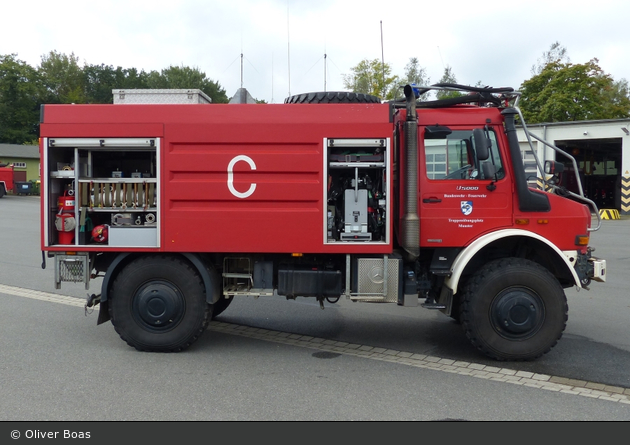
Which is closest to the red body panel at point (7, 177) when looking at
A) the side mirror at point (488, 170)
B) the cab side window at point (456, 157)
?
the cab side window at point (456, 157)

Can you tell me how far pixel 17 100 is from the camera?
2837 inches

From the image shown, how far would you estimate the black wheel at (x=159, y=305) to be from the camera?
6.53 m

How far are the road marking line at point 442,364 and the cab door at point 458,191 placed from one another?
3.99 ft

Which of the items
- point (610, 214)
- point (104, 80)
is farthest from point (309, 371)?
point (104, 80)

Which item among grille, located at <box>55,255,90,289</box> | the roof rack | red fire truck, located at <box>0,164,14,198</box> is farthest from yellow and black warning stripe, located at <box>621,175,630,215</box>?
red fire truck, located at <box>0,164,14,198</box>

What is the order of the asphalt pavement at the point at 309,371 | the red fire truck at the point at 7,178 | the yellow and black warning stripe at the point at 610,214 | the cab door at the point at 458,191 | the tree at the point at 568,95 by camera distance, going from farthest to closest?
the tree at the point at 568,95
the red fire truck at the point at 7,178
the yellow and black warning stripe at the point at 610,214
the cab door at the point at 458,191
the asphalt pavement at the point at 309,371

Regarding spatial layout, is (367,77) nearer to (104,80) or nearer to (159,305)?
(159,305)

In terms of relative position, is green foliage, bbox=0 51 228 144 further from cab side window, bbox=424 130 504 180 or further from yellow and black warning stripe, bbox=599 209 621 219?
cab side window, bbox=424 130 504 180

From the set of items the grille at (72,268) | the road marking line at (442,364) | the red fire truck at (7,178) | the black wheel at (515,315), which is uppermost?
the red fire truck at (7,178)

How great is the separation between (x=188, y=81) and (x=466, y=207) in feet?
227

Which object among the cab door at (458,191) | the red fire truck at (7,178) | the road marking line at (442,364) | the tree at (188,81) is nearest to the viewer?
the road marking line at (442,364)

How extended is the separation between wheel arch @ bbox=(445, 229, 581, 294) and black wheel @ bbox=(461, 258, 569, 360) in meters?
0.28

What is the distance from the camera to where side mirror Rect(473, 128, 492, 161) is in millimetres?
6117

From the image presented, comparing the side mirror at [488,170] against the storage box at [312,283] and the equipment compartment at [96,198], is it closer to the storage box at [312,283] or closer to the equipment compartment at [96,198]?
the storage box at [312,283]
